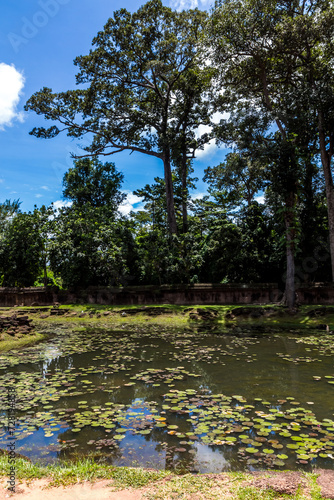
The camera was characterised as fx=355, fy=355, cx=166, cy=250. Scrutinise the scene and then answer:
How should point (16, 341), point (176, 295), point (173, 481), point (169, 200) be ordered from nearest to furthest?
point (173, 481) < point (16, 341) < point (176, 295) < point (169, 200)

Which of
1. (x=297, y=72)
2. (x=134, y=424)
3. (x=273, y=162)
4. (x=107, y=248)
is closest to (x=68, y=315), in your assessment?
(x=107, y=248)

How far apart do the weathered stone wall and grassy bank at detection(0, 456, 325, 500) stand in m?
17.5

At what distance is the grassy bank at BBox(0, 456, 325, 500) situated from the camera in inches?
118

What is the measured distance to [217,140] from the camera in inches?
1006

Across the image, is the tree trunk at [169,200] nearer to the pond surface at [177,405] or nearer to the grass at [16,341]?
the grass at [16,341]

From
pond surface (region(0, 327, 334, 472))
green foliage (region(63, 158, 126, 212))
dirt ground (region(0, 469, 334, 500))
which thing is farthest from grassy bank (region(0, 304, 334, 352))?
green foliage (region(63, 158, 126, 212))

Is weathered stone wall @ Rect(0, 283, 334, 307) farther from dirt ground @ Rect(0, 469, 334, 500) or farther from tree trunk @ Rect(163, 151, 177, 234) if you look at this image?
dirt ground @ Rect(0, 469, 334, 500)

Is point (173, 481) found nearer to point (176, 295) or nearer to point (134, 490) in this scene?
point (134, 490)

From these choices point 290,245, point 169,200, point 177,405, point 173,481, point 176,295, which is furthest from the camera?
point 169,200

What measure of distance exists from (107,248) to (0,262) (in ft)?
32.1

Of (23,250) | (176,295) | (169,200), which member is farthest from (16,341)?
(169,200)

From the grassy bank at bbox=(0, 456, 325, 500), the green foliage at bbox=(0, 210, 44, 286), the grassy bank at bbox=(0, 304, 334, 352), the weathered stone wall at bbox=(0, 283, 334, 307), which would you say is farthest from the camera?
the green foliage at bbox=(0, 210, 44, 286)

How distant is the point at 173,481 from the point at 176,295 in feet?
59.9

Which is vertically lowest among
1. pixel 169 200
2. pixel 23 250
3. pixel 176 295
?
pixel 176 295
